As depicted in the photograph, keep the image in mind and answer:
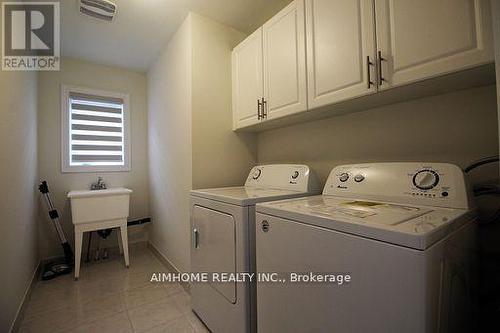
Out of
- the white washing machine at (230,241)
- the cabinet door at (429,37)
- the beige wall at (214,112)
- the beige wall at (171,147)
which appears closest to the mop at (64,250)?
the beige wall at (171,147)

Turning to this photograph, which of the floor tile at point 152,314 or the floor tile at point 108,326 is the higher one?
the floor tile at point 108,326

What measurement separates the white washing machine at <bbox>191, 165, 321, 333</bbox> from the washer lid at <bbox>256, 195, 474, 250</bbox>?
0.24m

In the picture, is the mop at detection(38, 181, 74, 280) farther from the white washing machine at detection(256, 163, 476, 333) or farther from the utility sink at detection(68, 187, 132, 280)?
the white washing machine at detection(256, 163, 476, 333)

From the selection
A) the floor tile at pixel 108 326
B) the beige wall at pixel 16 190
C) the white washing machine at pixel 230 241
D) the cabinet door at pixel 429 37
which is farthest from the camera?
the floor tile at pixel 108 326

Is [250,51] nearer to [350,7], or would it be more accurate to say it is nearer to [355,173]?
[350,7]

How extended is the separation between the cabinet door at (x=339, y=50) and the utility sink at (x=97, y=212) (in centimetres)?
224

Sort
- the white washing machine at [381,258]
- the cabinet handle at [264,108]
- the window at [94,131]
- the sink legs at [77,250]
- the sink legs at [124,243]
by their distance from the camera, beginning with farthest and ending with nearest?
the window at [94,131], the sink legs at [124,243], the sink legs at [77,250], the cabinet handle at [264,108], the white washing machine at [381,258]

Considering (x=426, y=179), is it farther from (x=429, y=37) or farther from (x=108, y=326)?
(x=108, y=326)

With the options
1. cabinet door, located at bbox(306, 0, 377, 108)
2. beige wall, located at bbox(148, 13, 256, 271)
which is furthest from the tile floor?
cabinet door, located at bbox(306, 0, 377, 108)

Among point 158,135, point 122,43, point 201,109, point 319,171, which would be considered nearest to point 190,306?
point 319,171

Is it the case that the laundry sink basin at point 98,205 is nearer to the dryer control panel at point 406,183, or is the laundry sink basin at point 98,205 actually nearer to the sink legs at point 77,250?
the sink legs at point 77,250

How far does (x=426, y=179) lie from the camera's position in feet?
3.40

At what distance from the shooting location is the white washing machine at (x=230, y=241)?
121cm

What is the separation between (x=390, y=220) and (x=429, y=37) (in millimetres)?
782
